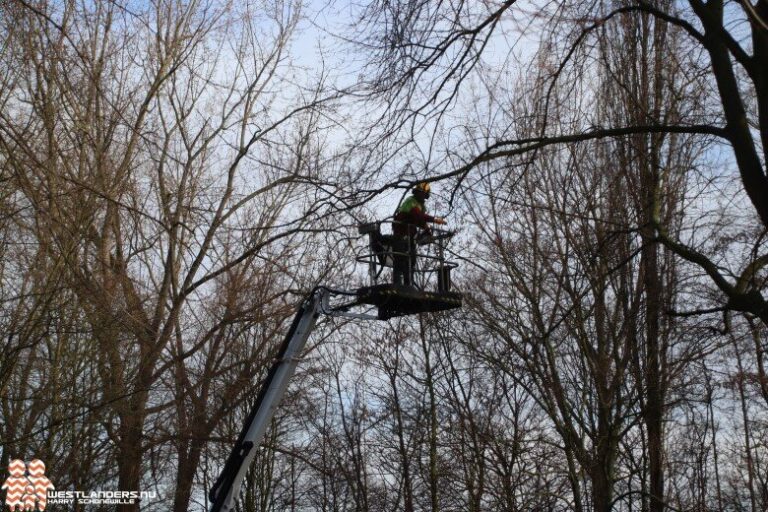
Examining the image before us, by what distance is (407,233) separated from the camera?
8.26 meters

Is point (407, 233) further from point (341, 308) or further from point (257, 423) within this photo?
point (257, 423)

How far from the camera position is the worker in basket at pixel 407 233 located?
319 inches

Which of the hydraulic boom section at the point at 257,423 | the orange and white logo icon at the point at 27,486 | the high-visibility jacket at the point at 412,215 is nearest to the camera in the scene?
the high-visibility jacket at the point at 412,215

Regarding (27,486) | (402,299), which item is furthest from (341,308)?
(27,486)

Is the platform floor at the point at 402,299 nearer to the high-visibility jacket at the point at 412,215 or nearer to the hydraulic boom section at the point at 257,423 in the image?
the high-visibility jacket at the point at 412,215

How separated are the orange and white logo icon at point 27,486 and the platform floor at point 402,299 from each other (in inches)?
188

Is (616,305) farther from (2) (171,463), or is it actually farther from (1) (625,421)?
(2) (171,463)

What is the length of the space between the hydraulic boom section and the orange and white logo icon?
244cm

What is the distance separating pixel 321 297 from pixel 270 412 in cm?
136

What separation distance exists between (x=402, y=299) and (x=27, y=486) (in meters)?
5.49

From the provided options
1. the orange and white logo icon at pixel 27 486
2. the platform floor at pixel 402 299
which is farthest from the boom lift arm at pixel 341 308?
the orange and white logo icon at pixel 27 486

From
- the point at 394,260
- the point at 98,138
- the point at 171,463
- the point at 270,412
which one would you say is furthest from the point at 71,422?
the point at 171,463

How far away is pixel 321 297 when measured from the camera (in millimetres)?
9461

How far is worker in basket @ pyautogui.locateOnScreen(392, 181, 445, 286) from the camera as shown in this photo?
8094 mm
